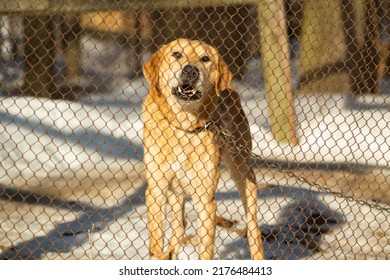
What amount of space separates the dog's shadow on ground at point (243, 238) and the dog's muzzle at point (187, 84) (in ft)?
Answer: 3.30

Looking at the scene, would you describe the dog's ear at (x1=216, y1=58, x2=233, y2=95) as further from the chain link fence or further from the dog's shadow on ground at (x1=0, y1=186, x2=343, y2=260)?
the dog's shadow on ground at (x1=0, y1=186, x2=343, y2=260)

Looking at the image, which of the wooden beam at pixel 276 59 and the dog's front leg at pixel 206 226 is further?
the wooden beam at pixel 276 59

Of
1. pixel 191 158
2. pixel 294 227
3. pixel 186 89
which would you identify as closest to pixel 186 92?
pixel 186 89

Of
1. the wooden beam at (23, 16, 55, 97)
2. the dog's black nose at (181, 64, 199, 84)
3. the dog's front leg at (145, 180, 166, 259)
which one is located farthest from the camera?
the wooden beam at (23, 16, 55, 97)

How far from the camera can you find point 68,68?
13.1 m

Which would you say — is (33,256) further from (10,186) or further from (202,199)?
(10,186)

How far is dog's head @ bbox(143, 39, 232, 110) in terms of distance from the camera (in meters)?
5.79

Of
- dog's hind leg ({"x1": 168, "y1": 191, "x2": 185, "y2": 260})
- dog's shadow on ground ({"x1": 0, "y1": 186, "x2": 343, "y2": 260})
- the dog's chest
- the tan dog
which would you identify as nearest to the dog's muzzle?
the tan dog

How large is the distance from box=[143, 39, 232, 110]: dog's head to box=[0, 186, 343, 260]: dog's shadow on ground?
1.00 meters

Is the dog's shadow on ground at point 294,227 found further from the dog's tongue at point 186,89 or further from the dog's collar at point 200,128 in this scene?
the dog's tongue at point 186,89

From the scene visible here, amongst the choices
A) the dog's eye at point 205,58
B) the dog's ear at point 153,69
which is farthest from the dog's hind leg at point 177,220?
the dog's eye at point 205,58

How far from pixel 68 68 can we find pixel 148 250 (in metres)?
7.32

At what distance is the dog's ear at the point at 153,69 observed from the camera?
5828 mm
